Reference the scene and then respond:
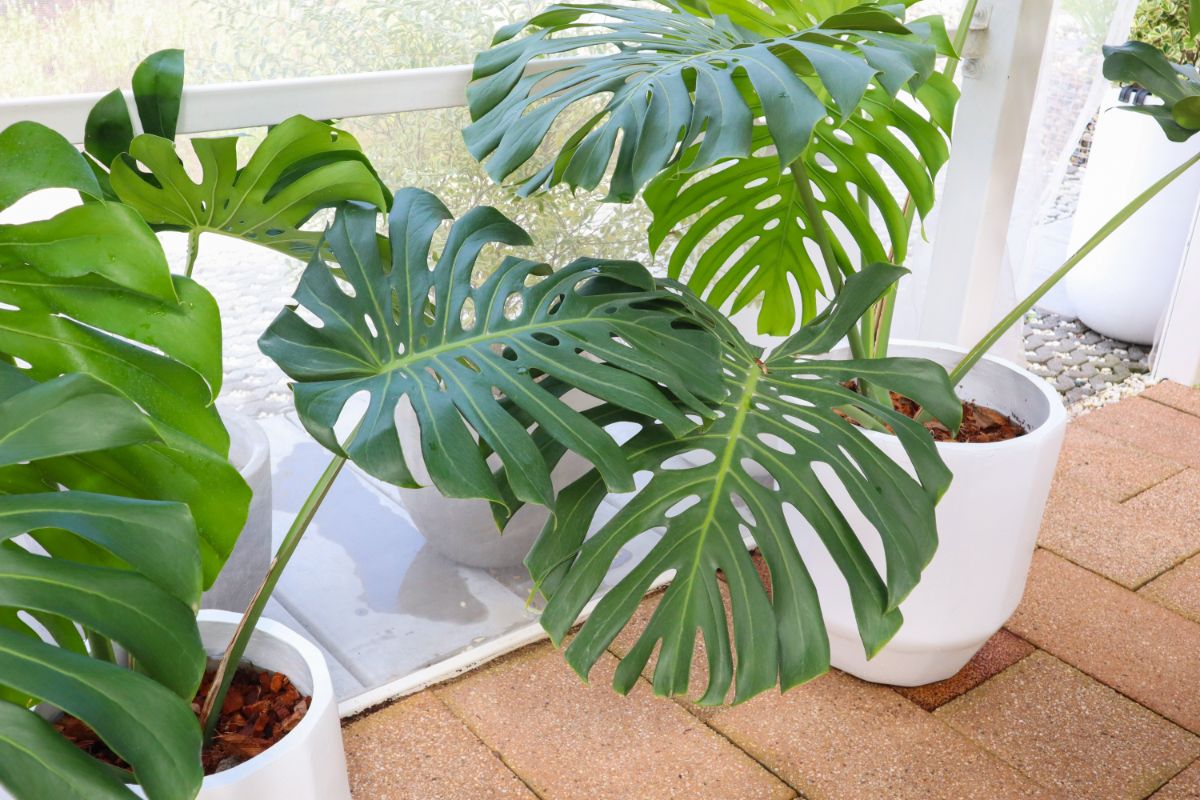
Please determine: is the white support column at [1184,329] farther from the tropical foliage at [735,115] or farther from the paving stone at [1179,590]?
the tropical foliage at [735,115]

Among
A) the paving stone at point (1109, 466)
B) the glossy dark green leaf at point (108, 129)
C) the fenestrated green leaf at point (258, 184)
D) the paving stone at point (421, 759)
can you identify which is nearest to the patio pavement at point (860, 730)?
the paving stone at point (421, 759)

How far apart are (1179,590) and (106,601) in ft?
5.74

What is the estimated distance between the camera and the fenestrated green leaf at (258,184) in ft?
3.35

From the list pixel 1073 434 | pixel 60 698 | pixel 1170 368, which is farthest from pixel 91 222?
pixel 1170 368

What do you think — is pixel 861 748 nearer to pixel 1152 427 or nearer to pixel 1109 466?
pixel 1109 466

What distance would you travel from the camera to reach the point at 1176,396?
2549mm

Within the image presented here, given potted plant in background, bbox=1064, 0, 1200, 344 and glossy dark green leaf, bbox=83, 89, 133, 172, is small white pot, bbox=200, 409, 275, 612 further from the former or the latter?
potted plant in background, bbox=1064, 0, 1200, 344

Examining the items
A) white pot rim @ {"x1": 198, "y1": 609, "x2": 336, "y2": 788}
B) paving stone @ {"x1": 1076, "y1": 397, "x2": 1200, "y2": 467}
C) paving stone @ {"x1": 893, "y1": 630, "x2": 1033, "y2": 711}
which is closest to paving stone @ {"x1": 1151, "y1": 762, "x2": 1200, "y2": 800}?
paving stone @ {"x1": 893, "y1": 630, "x2": 1033, "y2": 711}

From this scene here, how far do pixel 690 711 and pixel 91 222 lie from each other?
3.51 feet

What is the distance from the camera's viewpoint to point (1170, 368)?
2617mm

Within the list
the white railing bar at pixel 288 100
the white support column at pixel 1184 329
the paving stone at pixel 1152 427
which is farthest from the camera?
the white support column at pixel 1184 329

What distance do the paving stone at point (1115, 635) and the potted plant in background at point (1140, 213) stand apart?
1016mm

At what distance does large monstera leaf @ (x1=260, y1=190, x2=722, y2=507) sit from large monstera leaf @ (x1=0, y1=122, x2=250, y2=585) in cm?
8

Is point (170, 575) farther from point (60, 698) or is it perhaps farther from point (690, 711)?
point (690, 711)
